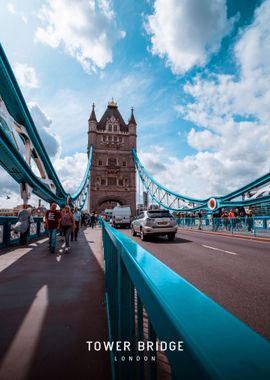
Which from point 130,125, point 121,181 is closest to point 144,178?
point 121,181

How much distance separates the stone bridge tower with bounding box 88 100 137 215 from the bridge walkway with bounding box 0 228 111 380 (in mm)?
46340

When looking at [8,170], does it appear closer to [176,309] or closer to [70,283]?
[70,283]

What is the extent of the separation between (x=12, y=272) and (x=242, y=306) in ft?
14.2

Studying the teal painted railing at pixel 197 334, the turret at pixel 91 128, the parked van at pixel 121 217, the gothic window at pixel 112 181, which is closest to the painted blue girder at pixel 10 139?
the parked van at pixel 121 217

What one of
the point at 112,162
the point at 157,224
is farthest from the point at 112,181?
the point at 157,224

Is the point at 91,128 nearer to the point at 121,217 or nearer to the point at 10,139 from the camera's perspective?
the point at 121,217

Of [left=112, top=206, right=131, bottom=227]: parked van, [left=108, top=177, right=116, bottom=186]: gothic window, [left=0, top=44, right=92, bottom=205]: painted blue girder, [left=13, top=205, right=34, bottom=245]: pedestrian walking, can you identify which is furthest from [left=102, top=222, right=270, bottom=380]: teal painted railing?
[left=108, top=177, right=116, bottom=186]: gothic window

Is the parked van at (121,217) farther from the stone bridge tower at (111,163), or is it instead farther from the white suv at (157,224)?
the stone bridge tower at (111,163)

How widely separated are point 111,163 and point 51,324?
2099 inches

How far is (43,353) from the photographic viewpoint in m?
1.95

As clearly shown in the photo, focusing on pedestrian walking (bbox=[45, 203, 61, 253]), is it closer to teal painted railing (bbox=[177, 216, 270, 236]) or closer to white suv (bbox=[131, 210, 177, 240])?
white suv (bbox=[131, 210, 177, 240])

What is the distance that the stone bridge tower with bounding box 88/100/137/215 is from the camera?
170 ft

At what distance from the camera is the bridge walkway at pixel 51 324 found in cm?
177

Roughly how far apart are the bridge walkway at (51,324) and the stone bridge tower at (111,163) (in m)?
46.3
